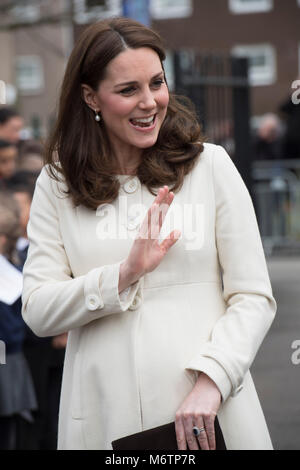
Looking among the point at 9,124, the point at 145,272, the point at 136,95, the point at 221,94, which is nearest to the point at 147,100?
the point at 136,95

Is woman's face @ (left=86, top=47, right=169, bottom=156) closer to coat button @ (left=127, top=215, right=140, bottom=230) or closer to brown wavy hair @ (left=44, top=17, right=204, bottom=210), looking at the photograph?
brown wavy hair @ (left=44, top=17, right=204, bottom=210)

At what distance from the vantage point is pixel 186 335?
2523 mm

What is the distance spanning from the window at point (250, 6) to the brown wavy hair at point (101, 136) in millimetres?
33152

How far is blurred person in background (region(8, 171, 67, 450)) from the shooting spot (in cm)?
490

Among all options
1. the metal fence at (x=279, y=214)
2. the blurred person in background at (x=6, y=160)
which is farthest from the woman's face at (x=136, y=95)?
the metal fence at (x=279, y=214)

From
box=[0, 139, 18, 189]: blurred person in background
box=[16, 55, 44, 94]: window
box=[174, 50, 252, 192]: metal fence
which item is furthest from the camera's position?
box=[16, 55, 44, 94]: window

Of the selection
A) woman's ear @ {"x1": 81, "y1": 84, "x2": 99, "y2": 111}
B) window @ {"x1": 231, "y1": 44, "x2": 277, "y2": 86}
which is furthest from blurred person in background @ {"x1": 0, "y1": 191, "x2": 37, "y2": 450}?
window @ {"x1": 231, "y1": 44, "x2": 277, "y2": 86}

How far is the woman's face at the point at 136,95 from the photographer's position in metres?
2.54

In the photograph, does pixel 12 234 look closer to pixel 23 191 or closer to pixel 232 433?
pixel 23 191

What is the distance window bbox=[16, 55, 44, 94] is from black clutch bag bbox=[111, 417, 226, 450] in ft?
126

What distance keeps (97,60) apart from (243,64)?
21.7 ft

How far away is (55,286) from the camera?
2553mm

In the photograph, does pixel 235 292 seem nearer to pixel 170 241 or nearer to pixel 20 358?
pixel 170 241

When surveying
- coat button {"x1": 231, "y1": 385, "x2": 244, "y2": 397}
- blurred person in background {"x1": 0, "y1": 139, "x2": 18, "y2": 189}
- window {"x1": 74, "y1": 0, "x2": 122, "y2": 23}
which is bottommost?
coat button {"x1": 231, "y1": 385, "x2": 244, "y2": 397}
